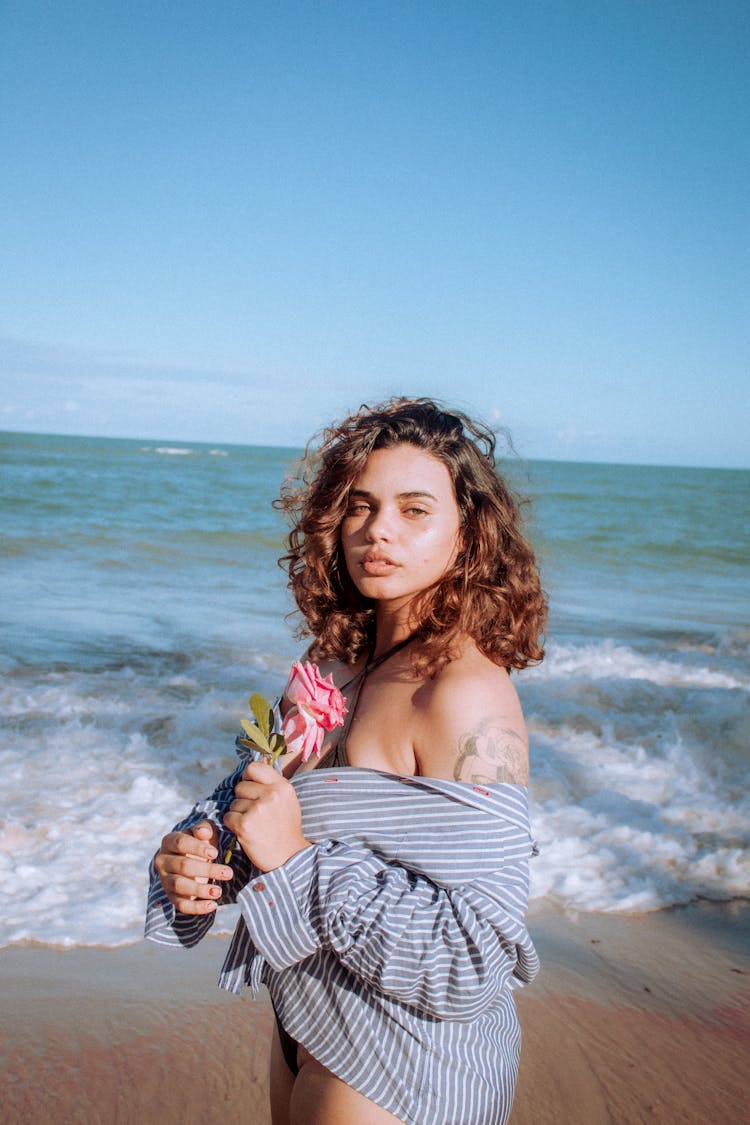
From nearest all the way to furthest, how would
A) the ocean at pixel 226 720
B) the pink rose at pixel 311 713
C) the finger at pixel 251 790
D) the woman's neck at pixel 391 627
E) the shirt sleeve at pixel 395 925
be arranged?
the shirt sleeve at pixel 395 925
the finger at pixel 251 790
the pink rose at pixel 311 713
the woman's neck at pixel 391 627
the ocean at pixel 226 720

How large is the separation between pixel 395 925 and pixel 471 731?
379 mm

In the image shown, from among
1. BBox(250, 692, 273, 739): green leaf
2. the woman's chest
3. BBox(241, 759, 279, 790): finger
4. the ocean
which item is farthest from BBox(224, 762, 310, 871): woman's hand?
the ocean

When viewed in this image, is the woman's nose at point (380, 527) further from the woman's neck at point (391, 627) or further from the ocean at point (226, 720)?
the ocean at point (226, 720)

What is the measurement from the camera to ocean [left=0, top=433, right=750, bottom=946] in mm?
4453

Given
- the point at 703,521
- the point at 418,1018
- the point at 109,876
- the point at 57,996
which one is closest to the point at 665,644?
the point at 109,876

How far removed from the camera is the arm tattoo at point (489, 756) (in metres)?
1.69

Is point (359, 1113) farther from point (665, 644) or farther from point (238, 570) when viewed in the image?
point (238, 570)

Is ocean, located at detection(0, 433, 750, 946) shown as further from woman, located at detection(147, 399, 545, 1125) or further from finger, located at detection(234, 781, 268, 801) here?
finger, located at detection(234, 781, 268, 801)

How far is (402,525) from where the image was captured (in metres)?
2.02

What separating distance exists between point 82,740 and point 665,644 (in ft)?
24.3

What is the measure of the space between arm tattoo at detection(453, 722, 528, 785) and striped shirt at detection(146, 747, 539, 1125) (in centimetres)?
3

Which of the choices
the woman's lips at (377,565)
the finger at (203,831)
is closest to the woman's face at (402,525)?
the woman's lips at (377,565)

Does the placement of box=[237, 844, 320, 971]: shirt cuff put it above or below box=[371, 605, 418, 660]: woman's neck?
below

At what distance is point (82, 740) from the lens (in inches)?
240
